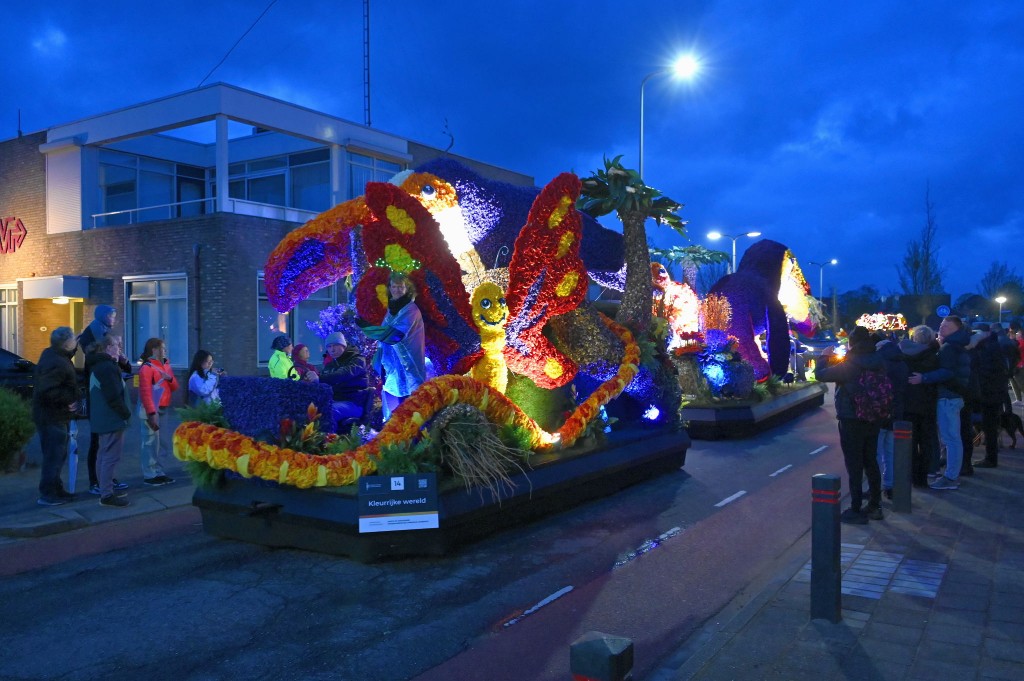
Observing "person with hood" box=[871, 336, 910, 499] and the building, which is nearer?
"person with hood" box=[871, 336, 910, 499]

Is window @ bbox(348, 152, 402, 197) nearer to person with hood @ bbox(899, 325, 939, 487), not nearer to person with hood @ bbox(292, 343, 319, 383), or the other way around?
person with hood @ bbox(292, 343, 319, 383)

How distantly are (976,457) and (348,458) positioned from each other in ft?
32.1

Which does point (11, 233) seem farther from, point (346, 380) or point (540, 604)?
point (540, 604)

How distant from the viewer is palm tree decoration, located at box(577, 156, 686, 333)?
1074 cm

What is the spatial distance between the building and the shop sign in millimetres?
58

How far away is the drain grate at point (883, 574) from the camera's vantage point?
5.54 m

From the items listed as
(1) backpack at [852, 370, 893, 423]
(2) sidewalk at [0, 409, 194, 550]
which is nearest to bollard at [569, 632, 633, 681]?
(1) backpack at [852, 370, 893, 423]

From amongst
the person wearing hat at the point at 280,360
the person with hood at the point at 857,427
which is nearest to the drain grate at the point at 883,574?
the person with hood at the point at 857,427

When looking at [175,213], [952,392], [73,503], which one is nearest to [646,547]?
[952,392]

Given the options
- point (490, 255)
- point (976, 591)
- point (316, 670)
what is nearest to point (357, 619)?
point (316, 670)

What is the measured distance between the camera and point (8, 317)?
75.4ft

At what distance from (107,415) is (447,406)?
410 centimetres

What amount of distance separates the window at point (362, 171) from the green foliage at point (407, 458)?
15814 millimetres

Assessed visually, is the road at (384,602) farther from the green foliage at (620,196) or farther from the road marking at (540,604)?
the green foliage at (620,196)
